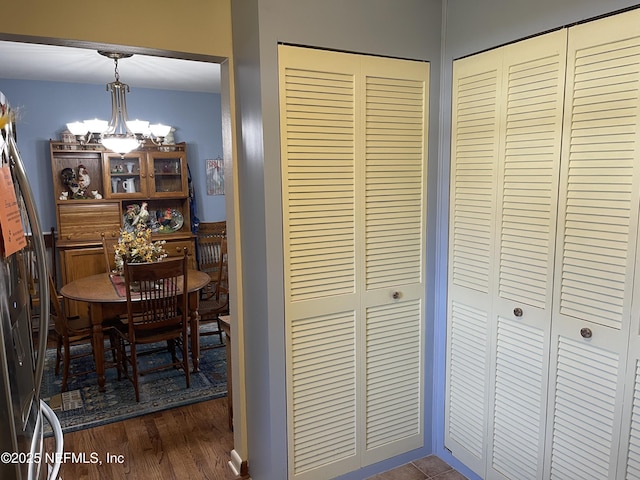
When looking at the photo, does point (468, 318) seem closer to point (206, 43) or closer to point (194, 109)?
point (206, 43)

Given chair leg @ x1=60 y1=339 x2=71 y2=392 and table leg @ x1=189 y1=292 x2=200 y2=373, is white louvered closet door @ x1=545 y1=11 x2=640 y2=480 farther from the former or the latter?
chair leg @ x1=60 y1=339 x2=71 y2=392

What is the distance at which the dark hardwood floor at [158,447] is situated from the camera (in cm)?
246

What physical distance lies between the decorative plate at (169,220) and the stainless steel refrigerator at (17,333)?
3961mm

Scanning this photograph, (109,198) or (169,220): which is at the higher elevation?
(109,198)

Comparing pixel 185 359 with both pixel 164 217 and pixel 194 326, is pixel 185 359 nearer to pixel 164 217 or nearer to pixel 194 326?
pixel 194 326

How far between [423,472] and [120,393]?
2199mm

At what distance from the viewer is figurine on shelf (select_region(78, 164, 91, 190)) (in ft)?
15.6

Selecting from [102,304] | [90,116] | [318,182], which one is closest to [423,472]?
[318,182]

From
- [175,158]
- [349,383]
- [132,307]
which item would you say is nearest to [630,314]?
[349,383]

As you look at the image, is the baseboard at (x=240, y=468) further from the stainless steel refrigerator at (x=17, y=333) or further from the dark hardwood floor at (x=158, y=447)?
the stainless steel refrigerator at (x=17, y=333)

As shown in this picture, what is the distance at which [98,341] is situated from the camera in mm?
3361

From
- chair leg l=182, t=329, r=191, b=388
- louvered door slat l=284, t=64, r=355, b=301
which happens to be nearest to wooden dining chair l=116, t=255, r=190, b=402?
chair leg l=182, t=329, r=191, b=388

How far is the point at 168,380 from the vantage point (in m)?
3.56

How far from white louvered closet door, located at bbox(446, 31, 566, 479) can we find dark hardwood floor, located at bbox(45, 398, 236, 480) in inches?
52.4
